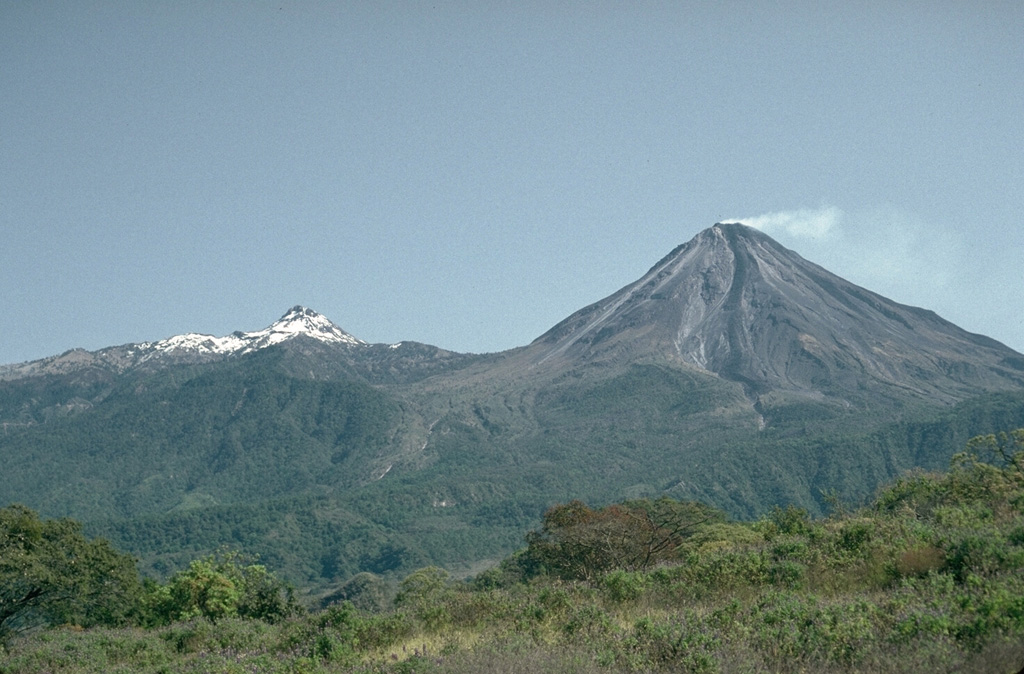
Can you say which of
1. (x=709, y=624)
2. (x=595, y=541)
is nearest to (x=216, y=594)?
(x=595, y=541)

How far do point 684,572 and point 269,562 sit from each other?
149420 mm

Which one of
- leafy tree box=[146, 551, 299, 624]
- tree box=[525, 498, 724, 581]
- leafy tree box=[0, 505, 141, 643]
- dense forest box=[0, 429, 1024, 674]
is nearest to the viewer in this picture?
dense forest box=[0, 429, 1024, 674]

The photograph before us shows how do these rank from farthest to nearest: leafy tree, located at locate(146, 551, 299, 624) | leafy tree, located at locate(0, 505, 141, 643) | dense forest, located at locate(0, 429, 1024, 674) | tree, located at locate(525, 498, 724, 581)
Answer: tree, located at locate(525, 498, 724, 581) → leafy tree, located at locate(146, 551, 299, 624) → leafy tree, located at locate(0, 505, 141, 643) → dense forest, located at locate(0, 429, 1024, 674)

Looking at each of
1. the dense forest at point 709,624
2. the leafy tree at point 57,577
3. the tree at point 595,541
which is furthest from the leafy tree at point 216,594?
the tree at point 595,541

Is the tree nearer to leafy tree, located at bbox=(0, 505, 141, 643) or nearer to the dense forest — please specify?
leafy tree, located at bbox=(0, 505, 141, 643)

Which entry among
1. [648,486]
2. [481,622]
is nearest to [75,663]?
[481,622]

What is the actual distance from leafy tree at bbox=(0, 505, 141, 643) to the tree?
1415 centimetres

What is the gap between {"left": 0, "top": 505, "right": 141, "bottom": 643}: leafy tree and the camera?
937 inches

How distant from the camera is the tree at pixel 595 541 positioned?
3441cm

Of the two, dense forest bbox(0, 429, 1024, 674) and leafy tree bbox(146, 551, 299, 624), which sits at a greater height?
dense forest bbox(0, 429, 1024, 674)

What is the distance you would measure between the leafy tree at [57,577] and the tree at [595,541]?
46.4ft

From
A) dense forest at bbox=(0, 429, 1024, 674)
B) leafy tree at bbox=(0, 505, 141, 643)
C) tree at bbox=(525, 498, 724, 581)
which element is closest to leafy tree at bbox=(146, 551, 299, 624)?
leafy tree at bbox=(0, 505, 141, 643)

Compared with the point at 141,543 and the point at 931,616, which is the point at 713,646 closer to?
the point at 931,616

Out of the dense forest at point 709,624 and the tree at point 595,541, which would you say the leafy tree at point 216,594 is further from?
the tree at point 595,541
